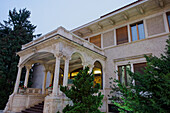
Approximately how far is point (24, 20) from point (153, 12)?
1911cm

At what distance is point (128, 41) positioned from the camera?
39.2 ft

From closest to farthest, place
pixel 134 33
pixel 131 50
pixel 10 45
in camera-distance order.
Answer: pixel 131 50
pixel 134 33
pixel 10 45

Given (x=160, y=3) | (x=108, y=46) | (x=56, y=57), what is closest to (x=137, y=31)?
(x=160, y=3)

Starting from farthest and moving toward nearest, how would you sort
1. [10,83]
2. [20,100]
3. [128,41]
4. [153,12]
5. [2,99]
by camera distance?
[10,83], [2,99], [128,41], [153,12], [20,100]

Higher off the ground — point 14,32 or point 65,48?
point 14,32

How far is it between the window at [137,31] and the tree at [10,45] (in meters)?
14.6

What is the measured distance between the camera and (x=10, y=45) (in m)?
16.8

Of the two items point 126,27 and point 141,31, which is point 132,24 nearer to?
point 126,27

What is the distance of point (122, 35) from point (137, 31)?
1.46 metres

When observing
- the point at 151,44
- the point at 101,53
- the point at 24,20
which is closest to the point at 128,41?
the point at 151,44

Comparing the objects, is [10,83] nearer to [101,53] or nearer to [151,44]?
[101,53]

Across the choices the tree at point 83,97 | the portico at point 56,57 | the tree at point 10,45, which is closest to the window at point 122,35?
the portico at point 56,57

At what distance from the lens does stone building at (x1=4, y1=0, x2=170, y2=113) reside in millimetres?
9180

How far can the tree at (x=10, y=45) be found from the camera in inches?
581
